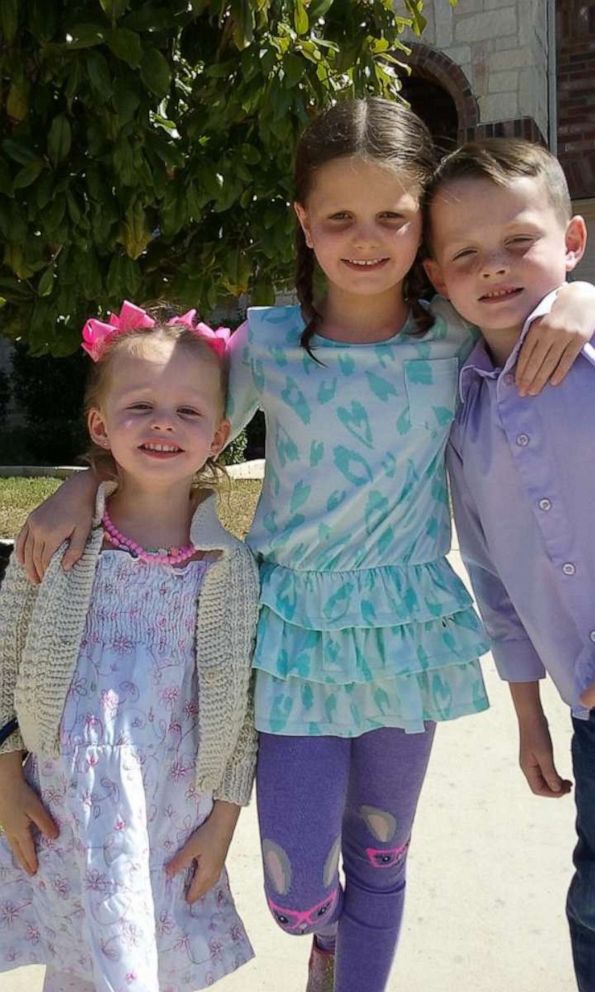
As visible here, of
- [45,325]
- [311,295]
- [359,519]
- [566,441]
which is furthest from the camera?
[45,325]

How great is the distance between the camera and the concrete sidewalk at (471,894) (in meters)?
2.29

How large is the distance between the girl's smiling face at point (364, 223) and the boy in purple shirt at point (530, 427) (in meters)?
0.07

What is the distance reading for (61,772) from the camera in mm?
1726

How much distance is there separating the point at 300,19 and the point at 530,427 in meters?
1.17

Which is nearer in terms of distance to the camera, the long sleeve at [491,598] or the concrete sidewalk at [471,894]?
the long sleeve at [491,598]

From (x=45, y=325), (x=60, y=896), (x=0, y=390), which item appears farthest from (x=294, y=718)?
(x=0, y=390)

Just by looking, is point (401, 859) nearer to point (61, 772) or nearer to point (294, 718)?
point (294, 718)

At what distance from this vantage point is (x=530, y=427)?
1.75 metres

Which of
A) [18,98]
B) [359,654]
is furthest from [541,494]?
[18,98]

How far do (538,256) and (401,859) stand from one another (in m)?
1.22

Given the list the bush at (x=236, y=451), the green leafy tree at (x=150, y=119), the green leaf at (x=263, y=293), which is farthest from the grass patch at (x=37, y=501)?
the green leafy tree at (x=150, y=119)

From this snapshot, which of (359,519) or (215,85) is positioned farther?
(215,85)

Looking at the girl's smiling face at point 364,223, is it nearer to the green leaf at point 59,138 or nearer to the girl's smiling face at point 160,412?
the girl's smiling face at point 160,412

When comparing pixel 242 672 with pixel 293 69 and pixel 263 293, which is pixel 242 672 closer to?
pixel 293 69
